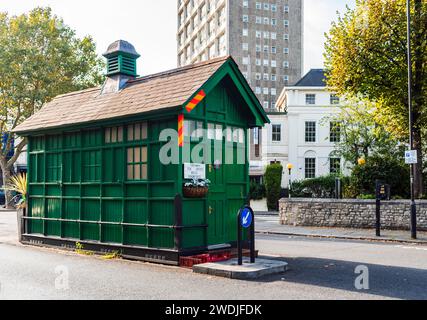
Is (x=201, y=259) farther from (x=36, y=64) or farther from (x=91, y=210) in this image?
(x=36, y=64)

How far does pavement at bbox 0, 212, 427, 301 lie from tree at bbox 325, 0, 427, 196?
434 inches

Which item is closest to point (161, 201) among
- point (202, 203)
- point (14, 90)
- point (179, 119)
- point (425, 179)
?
point (202, 203)

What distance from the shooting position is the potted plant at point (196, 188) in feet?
34.1

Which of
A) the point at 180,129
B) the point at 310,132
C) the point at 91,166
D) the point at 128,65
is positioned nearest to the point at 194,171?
the point at 180,129

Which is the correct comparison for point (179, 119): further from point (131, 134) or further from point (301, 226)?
point (301, 226)

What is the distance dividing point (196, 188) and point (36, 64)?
1267 inches

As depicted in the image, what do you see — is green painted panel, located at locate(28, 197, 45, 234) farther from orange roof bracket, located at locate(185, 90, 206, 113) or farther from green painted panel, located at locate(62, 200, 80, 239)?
orange roof bracket, located at locate(185, 90, 206, 113)

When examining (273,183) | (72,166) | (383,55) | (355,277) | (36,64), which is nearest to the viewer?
(355,277)

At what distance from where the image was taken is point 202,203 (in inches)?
430

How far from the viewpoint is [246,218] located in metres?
9.90

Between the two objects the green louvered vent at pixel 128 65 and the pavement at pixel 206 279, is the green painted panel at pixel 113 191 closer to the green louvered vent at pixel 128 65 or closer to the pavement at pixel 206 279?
the pavement at pixel 206 279

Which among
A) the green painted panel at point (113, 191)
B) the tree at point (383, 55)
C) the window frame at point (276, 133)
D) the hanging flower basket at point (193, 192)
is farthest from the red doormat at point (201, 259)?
the window frame at point (276, 133)

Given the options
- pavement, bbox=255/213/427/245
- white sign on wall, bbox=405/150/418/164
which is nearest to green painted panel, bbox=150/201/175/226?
pavement, bbox=255/213/427/245
